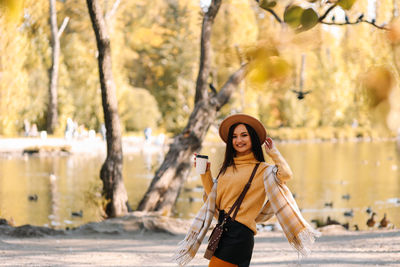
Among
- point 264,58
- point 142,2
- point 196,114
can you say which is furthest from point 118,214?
point 142,2

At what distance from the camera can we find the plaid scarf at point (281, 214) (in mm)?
2615

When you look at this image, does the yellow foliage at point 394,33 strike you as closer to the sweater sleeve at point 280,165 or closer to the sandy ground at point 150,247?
the sweater sleeve at point 280,165

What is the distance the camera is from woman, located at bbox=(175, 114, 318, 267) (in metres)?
2.58

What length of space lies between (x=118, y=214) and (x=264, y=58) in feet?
22.4

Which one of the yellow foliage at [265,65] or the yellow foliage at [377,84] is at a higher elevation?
the yellow foliage at [265,65]

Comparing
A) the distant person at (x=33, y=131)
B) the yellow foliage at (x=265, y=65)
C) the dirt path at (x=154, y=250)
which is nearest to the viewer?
the yellow foliage at (x=265, y=65)

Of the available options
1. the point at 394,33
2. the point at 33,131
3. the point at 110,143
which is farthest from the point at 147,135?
the point at 394,33

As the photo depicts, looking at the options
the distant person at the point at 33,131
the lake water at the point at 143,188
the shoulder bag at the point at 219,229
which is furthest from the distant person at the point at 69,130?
the shoulder bag at the point at 219,229

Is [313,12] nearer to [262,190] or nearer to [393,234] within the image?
[262,190]

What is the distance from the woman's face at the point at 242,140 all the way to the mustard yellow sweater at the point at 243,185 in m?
0.03

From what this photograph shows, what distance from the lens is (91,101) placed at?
26.8m

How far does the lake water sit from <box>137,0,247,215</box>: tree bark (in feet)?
3.01

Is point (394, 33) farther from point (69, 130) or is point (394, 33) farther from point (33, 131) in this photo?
point (33, 131)

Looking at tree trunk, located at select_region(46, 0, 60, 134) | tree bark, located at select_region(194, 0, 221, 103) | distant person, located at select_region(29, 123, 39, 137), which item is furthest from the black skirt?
distant person, located at select_region(29, 123, 39, 137)
